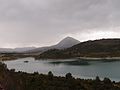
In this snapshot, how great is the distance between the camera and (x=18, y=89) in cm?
4628

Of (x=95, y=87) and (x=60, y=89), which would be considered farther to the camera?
(x=95, y=87)

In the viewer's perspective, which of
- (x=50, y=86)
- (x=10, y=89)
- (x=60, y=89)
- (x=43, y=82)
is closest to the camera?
(x=10, y=89)

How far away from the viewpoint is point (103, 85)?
51312mm

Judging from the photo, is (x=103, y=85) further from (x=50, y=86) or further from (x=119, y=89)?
(x=50, y=86)

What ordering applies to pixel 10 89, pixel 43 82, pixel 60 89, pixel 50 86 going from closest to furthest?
pixel 10 89
pixel 60 89
pixel 50 86
pixel 43 82

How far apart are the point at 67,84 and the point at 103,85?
721 cm

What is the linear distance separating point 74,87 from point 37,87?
7.25 metres

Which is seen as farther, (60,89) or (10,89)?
(60,89)

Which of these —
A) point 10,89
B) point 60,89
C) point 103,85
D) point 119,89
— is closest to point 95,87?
point 103,85

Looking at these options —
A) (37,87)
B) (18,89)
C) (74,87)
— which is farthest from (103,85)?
(18,89)

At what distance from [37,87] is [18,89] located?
5.06 meters

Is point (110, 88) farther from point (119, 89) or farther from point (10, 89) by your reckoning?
point (10, 89)

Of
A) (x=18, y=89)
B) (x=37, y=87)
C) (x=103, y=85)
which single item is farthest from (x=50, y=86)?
(x=103, y=85)

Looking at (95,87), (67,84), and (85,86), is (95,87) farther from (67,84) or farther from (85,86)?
(67,84)
